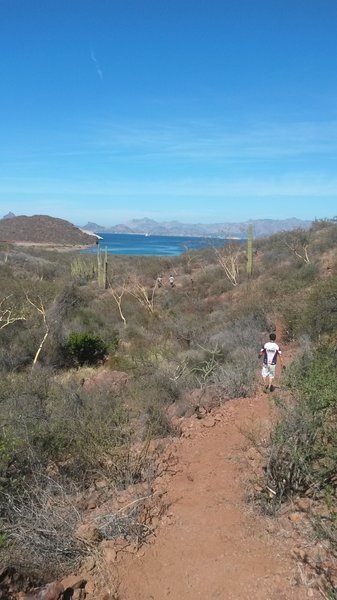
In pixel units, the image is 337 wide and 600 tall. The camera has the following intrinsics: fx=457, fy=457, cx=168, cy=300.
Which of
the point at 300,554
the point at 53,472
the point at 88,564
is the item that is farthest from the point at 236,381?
the point at 88,564

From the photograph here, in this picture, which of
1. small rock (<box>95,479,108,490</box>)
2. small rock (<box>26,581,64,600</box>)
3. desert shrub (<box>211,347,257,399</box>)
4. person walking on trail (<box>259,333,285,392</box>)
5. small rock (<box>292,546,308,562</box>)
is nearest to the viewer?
small rock (<box>26,581,64,600</box>)

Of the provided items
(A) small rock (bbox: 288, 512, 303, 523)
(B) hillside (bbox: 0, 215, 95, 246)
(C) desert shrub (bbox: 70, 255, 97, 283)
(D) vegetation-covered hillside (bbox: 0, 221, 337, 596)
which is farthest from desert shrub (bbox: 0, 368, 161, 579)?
(B) hillside (bbox: 0, 215, 95, 246)

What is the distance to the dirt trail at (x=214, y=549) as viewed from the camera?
4406 millimetres

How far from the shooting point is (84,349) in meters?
18.6

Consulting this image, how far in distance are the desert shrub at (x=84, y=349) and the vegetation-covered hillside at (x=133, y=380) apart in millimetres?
45

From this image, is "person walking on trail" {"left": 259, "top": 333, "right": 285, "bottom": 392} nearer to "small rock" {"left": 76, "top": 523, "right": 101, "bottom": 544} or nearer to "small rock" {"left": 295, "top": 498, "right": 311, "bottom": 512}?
"small rock" {"left": 295, "top": 498, "right": 311, "bottom": 512}

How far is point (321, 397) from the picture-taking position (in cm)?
571

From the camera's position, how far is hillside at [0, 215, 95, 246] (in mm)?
79750

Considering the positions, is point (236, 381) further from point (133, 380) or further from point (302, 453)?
point (302, 453)

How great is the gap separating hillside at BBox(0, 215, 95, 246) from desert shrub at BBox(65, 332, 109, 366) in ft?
202

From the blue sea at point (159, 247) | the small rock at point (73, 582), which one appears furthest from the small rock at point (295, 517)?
the blue sea at point (159, 247)

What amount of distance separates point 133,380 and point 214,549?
904 centimetres

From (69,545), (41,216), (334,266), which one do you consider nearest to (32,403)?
(69,545)

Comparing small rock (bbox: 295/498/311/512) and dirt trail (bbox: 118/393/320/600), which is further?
small rock (bbox: 295/498/311/512)
